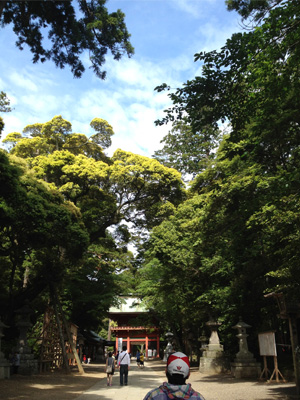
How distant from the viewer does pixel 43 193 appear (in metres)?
13.8

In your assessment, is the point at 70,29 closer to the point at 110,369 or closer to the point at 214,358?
the point at 110,369

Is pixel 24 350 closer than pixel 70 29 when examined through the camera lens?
No

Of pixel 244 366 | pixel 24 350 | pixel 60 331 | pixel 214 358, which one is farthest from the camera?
pixel 60 331

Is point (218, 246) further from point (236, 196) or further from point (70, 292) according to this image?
point (70, 292)

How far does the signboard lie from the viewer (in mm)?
11186

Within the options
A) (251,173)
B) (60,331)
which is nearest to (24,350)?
(60,331)

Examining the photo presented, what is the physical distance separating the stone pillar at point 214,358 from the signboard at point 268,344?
584 cm

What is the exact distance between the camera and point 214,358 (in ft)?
57.4

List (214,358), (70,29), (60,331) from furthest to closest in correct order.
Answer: (60,331), (214,358), (70,29)

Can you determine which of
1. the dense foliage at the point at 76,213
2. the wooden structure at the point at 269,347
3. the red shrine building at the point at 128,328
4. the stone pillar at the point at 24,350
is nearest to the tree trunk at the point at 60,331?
the dense foliage at the point at 76,213

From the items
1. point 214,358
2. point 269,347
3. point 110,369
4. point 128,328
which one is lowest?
point 214,358

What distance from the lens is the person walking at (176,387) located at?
246cm

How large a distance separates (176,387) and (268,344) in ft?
34.4

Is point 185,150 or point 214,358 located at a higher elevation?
point 185,150
